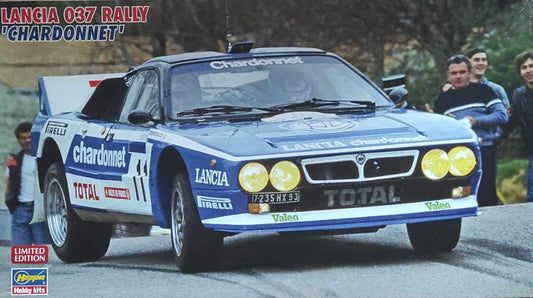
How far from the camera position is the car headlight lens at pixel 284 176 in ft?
25.9

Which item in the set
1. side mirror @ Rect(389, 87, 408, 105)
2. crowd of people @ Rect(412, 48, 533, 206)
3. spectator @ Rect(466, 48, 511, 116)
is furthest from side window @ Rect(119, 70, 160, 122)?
spectator @ Rect(466, 48, 511, 116)

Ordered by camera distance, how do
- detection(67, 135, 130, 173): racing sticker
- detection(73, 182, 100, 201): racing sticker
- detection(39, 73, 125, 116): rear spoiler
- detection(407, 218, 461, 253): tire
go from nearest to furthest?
detection(407, 218, 461, 253): tire → detection(67, 135, 130, 173): racing sticker → detection(73, 182, 100, 201): racing sticker → detection(39, 73, 125, 116): rear spoiler

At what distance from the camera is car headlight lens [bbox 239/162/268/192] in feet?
25.9

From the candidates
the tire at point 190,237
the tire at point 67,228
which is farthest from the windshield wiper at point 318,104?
the tire at point 67,228

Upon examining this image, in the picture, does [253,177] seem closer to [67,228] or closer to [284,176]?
[284,176]

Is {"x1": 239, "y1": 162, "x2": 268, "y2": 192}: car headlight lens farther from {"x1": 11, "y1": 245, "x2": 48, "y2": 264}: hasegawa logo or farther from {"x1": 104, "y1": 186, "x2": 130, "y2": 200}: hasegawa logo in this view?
{"x1": 11, "y1": 245, "x2": 48, "y2": 264}: hasegawa logo

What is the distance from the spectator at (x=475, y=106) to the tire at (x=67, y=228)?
109 inches

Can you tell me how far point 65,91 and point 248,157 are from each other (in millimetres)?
3286

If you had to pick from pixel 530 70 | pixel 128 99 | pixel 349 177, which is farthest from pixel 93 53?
pixel 530 70

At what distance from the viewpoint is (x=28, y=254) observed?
9.05 meters

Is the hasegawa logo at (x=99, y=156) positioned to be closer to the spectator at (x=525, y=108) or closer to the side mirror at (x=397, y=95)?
the side mirror at (x=397, y=95)

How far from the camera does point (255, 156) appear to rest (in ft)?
25.9

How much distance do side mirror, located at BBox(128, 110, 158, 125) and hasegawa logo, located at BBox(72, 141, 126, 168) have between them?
1.27 feet

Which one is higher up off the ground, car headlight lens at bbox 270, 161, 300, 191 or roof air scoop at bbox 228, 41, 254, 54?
roof air scoop at bbox 228, 41, 254, 54
